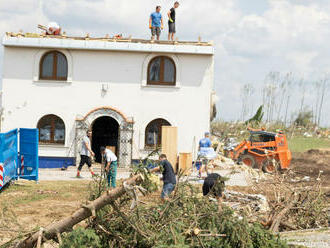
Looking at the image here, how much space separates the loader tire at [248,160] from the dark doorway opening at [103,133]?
6483 millimetres

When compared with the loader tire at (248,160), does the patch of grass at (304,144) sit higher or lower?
lower

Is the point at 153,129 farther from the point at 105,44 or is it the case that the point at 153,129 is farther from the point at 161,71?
the point at 105,44

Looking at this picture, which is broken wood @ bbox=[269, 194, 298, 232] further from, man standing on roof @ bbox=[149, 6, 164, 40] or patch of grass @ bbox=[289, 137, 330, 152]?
patch of grass @ bbox=[289, 137, 330, 152]

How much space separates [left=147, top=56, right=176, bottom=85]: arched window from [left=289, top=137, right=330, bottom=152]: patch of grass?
18219mm

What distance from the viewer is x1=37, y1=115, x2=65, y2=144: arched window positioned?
65.8ft

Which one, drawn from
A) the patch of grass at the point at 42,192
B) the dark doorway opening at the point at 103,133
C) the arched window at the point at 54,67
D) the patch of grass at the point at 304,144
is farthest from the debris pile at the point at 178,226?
the patch of grass at the point at 304,144

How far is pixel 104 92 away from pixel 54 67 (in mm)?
2475

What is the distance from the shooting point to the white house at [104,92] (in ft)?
64.7

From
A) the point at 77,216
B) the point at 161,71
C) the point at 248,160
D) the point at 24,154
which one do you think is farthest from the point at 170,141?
the point at 77,216

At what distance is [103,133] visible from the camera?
2327 centimetres

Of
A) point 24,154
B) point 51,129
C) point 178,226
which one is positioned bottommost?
point 24,154

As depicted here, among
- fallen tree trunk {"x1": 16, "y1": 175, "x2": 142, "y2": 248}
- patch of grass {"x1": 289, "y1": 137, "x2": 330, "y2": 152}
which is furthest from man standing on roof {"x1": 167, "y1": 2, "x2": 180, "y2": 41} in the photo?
patch of grass {"x1": 289, "y1": 137, "x2": 330, "y2": 152}

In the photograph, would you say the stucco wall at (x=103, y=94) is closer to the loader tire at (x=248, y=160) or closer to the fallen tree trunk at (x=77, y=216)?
the loader tire at (x=248, y=160)

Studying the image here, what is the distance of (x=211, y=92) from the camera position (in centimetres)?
2006
